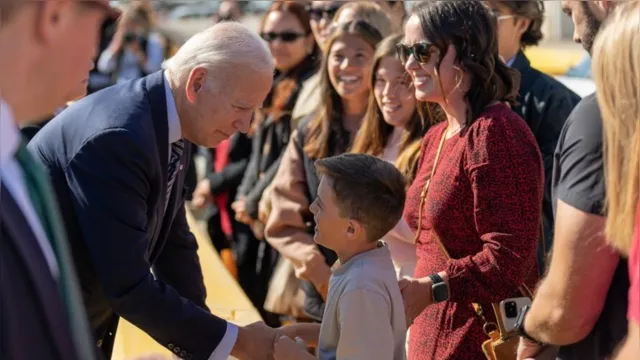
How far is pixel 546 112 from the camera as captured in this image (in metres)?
4.61

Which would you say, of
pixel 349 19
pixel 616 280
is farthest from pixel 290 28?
pixel 616 280

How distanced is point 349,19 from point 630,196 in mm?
3094

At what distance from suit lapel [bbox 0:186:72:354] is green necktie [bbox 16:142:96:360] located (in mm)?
61

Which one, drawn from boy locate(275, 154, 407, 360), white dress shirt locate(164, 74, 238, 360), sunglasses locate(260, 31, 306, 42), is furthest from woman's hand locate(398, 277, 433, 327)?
sunglasses locate(260, 31, 306, 42)

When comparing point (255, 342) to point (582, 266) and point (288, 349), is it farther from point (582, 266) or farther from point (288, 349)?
point (582, 266)

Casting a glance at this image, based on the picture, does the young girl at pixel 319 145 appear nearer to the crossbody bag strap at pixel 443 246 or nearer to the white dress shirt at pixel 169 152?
the crossbody bag strap at pixel 443 246

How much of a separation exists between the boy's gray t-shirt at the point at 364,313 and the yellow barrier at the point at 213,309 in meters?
1.16

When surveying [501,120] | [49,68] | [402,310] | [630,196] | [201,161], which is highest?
[49,68]

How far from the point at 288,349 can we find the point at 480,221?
711 mm

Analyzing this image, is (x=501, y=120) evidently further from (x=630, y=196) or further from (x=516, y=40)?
(x=516, y=40)

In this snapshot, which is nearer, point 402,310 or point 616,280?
point 616,280

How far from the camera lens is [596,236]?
7.91 feet

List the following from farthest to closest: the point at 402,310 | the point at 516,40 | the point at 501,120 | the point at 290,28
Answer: the point at 290,28, the point at 516,40, the point at 501,120, the point at 402,310

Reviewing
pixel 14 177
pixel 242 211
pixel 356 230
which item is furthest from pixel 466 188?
pixel 242 211
